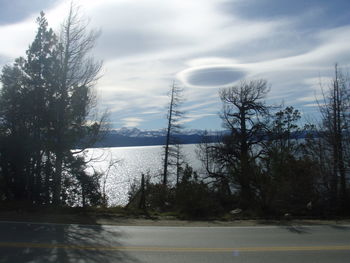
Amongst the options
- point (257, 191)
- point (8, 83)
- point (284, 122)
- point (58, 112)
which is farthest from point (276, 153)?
point (284, 122)

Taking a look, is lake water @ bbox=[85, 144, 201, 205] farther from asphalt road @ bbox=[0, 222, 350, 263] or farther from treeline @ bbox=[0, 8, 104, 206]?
asphalt road @ bbox=[0, 222, 350, 263]

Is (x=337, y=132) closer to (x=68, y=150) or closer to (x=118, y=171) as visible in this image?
(x=68, y=150)

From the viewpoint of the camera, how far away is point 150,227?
33.0 ft

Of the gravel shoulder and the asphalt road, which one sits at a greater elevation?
the asphalt road

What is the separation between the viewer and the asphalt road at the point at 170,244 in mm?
6422

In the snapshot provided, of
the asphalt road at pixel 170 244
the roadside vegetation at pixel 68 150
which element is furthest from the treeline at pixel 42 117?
the asphalt road at pixel 170 244

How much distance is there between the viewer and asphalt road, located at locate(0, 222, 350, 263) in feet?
21.1

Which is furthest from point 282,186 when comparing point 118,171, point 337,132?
point 118,171

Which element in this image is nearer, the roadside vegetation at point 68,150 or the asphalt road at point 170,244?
the asphalt road at point 170,244

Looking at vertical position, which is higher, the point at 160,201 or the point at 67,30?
the point at 67,30

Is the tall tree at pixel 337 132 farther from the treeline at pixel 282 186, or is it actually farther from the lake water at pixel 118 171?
the lake water at pixel 118 171

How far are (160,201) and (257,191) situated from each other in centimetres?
513

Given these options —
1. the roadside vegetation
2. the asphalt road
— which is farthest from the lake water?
the asphalt road

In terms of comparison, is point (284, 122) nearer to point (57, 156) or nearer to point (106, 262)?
point (57, 156)
